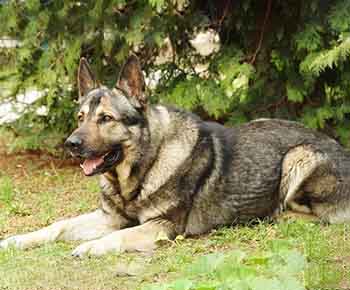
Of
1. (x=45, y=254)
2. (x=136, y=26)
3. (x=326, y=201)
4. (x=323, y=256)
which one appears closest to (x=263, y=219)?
(x=326, y=201)

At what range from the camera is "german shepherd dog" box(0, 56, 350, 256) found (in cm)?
655

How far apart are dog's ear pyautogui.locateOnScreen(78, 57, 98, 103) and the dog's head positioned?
0.58 ft

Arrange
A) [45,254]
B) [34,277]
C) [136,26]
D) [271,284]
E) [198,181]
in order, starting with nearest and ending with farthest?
[271,284], [34,277], [45,254], [198,181], [136,26]

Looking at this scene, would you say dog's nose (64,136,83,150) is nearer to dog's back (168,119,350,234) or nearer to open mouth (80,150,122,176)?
open mouth (80,150,122,176)

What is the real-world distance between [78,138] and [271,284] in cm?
242

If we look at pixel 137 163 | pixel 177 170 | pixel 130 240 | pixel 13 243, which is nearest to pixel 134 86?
pixel 137 163

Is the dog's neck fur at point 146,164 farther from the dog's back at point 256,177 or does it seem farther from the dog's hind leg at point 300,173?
the dog's hind leg at point 300,173

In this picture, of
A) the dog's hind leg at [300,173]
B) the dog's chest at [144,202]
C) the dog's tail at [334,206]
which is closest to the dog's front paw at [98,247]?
the dog's chest at [144,202]

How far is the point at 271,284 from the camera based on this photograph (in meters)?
4.46

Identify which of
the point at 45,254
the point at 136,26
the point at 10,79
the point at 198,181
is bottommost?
the point at 45,254

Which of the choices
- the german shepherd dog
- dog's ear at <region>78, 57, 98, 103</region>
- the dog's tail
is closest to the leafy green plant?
the german shepherd dog

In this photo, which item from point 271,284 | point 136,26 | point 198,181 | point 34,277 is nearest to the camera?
point 271,284

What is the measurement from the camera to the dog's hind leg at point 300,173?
22.9 feet

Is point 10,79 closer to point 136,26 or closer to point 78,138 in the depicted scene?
point 136,26
